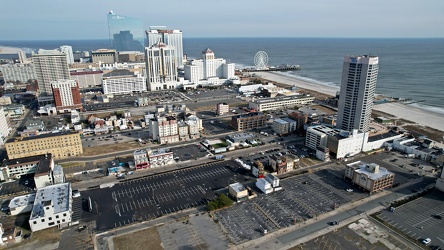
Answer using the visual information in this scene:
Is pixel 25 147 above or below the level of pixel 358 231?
above

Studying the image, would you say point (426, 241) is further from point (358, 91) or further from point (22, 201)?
point (22, 201)

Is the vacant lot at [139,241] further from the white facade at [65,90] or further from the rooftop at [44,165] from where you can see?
the white facade at [65,90]

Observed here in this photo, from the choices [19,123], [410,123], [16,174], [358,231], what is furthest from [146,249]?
[410,123]

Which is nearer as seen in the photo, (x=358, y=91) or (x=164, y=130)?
(x=358, y=91)

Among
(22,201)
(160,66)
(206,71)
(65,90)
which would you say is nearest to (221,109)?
(65,90)

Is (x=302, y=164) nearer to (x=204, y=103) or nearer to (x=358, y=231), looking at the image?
(x=358, y=231)

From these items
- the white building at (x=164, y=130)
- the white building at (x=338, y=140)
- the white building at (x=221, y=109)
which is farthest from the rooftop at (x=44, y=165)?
the white building at (x=338, y=140)
